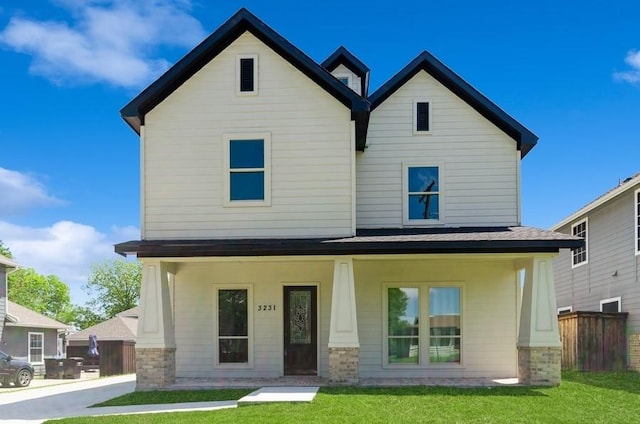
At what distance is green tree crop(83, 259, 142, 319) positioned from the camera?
57.1 m

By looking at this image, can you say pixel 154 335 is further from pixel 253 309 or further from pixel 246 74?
pixel 246 74

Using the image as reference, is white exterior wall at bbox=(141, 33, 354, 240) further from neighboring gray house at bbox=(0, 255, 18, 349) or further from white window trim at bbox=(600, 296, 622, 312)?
neighboring gray house at bbox=(0, 255, 18, 349)

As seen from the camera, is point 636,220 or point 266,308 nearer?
point 266,308

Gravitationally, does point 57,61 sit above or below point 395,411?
above

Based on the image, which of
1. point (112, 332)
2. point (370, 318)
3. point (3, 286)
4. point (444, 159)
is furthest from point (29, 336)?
point (444, 159)

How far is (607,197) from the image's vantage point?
1820 cm

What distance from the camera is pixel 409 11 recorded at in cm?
1700

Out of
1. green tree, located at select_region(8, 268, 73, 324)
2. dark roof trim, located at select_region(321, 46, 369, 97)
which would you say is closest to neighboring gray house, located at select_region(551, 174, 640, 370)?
dark roof trim, located at select_region(321, 46, 369, 97)

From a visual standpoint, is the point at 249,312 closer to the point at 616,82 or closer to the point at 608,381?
the point at 608,381

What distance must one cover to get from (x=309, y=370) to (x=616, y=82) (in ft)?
43.6

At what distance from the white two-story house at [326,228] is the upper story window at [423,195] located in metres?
0.03

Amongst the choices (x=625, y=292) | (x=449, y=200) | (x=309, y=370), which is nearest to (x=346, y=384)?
(x=309, y=370)

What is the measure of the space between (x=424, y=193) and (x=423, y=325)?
3150mm

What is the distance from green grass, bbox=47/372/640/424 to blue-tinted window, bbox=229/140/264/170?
16.0 ft
